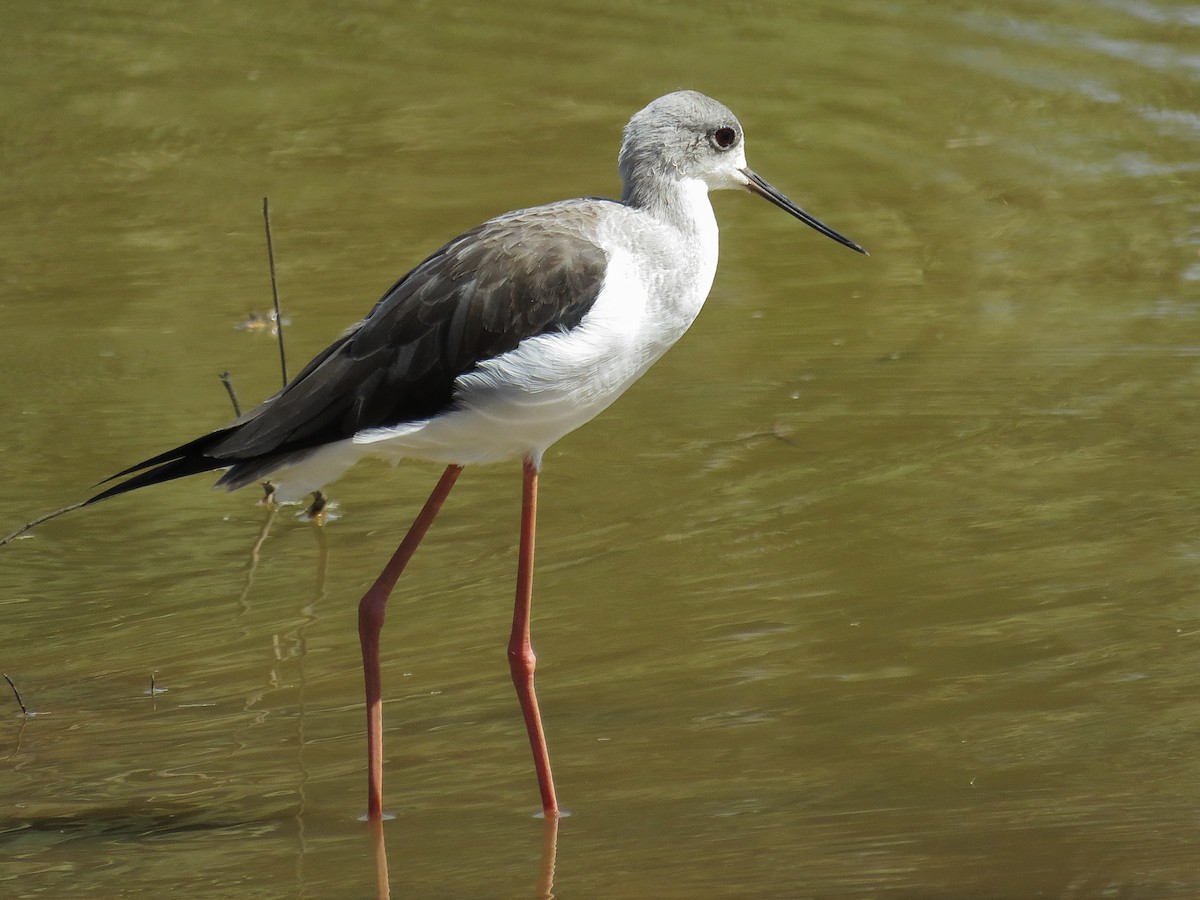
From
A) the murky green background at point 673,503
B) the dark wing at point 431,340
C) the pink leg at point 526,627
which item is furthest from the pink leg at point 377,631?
the dark wing at point 431,340

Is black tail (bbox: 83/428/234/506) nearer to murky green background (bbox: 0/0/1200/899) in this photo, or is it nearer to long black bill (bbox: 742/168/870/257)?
murky green background (bbox: 0/0/1200/899)

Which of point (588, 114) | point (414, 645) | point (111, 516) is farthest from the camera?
point (588, 114)

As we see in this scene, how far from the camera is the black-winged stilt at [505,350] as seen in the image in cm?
477

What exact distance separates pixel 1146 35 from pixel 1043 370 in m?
4.67

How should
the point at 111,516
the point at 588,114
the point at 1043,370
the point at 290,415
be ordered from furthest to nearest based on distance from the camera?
1. the point at 588,114
2. the point at 1043,370
3. the point at 111,516
4. the point at 290,415

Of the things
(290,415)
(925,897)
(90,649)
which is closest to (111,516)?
(90,649)

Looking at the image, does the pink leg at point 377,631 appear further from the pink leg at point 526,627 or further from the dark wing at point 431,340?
the dark wing at point 431,340

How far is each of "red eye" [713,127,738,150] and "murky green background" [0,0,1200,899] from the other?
1469 millimetres

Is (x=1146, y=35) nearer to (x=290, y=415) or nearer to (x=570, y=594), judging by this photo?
(x=570, y=594)

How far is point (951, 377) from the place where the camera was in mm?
7453

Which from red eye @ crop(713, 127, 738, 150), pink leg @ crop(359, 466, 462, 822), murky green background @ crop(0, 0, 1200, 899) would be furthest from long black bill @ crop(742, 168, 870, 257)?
pink leg @ crop(359, 466, 462, 822)

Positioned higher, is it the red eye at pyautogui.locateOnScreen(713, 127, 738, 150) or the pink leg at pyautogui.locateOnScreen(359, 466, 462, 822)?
the red eye at pyautogui.locateOnScreen(713, 127, 738, 150)

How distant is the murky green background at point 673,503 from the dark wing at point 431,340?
0.93 m

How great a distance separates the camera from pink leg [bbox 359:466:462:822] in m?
4.87
